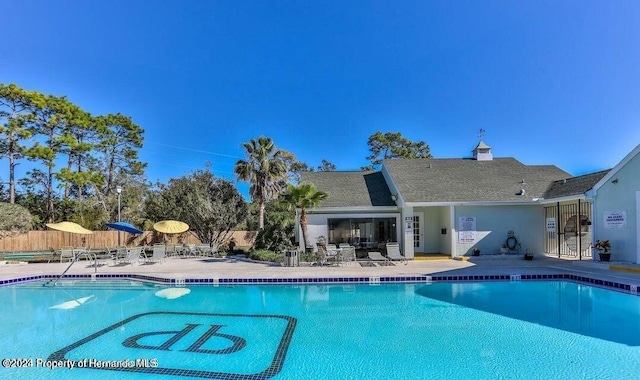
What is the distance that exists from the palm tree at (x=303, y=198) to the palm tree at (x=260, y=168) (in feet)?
30.7

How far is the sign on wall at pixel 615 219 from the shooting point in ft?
44.0

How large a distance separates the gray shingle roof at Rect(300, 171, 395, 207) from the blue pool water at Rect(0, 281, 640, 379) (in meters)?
7.11

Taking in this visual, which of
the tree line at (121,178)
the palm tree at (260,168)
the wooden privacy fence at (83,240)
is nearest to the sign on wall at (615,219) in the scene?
the tree line at (121,178)

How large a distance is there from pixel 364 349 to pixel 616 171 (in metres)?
13.1

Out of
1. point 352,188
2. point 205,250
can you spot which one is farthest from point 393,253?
point 205,250

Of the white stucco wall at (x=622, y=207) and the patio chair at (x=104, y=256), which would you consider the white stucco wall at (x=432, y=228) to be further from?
the patio chair at (x=104, y=256)

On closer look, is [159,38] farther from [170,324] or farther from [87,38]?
[170,324]

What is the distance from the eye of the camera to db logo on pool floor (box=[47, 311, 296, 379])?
5711 mm

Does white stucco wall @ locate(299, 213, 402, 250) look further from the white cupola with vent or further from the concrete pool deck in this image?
the white cupola with vent

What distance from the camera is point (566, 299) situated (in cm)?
1016

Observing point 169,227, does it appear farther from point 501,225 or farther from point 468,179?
point 501,225

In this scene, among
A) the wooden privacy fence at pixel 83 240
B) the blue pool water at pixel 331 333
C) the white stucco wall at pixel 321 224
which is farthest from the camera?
the wooden privacy fence at pixel 83 240

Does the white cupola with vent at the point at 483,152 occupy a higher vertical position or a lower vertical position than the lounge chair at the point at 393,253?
higher

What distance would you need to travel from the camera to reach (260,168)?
25.9m
